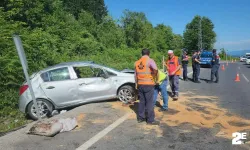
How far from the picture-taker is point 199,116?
7.47 m

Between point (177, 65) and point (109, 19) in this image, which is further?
point (109, 19)

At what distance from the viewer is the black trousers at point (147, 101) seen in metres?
6.83

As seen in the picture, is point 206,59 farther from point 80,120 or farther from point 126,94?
point 80,120

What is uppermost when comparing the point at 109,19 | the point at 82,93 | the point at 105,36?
the point at 109,19

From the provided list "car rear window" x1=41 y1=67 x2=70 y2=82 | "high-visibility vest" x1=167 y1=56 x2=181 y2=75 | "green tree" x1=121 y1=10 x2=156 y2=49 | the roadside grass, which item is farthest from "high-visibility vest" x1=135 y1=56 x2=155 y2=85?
"green tree" x1=121 y1=10 x2=156 y2=49

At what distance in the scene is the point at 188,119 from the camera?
718 centimetres

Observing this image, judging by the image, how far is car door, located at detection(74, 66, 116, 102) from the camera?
942 centimetres

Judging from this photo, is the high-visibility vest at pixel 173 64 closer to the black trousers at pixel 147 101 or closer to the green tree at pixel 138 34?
the black trousers at pixel 147 101

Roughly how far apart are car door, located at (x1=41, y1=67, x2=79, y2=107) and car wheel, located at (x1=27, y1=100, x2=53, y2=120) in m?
0.23

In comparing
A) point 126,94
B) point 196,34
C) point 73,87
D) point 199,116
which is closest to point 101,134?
point 199,116

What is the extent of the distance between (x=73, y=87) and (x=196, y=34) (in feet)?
261

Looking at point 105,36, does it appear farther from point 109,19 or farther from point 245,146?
point 245,146

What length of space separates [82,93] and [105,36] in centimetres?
3030

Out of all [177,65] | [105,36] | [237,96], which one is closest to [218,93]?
[237,96]
